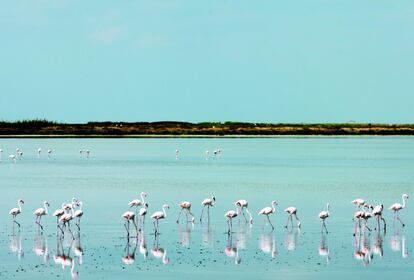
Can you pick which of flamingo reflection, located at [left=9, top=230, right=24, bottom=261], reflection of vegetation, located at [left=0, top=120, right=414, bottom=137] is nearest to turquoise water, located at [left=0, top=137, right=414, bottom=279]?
flamingo reflection, located at [left=9, top=230, right=24, bottom=261]

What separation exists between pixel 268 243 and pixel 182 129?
3963 inches

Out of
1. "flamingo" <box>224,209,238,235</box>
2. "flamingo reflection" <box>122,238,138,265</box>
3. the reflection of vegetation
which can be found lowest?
"flamingo reflection" <box>122,238,138,265</box>

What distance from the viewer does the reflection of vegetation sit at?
114 meters

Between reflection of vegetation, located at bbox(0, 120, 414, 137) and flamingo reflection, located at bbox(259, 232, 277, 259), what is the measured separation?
93.9m

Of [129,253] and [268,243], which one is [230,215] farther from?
[129,253]

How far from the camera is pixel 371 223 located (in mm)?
23109

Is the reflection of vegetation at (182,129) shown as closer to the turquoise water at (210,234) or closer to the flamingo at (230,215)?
the turquoise water at (210,234)

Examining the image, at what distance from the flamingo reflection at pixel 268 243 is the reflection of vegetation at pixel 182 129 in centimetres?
9391

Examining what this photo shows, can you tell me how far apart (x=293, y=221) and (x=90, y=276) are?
801 centimetres

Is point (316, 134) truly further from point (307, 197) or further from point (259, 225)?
point (259, 225)

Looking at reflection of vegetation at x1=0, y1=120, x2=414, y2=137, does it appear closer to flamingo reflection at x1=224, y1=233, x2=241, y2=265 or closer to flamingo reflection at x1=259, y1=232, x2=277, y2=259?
flamingo reflection at x1=259, y1=232, x2=277, y2=259

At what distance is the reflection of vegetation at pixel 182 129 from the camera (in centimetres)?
11419

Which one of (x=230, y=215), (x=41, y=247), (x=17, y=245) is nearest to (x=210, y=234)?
(x=230, y=215)

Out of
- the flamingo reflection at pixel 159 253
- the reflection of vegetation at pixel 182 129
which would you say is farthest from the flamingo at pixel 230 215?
the reflection of vegetation at pixel 182 129
